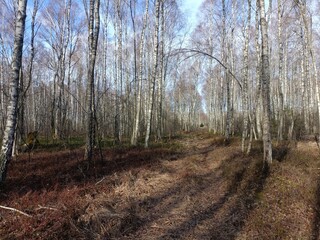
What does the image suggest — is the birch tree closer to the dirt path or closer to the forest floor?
the forest floor

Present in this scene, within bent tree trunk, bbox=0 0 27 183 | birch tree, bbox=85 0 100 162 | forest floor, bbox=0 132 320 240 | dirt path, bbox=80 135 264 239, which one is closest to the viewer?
forest floor, bbox=0 132 320 240

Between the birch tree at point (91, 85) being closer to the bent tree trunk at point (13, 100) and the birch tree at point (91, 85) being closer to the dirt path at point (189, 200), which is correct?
the dirt path at point (189, 200)

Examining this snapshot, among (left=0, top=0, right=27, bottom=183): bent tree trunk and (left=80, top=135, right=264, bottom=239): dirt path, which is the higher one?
(left=0, top=0, right=27, bottom=183): bent tree trunk

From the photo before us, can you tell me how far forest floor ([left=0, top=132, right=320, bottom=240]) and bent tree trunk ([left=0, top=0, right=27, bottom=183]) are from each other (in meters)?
0.69

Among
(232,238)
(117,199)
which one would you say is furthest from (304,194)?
(117,199)

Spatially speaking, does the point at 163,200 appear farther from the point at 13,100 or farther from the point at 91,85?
the point at 91,85

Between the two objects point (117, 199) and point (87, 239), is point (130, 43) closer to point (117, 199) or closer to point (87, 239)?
point (117, 199)

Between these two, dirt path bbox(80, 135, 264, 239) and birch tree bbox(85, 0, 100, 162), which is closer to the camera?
dirt path bbox(80, 135, 264, 239)

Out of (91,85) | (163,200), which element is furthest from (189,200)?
(91,85)

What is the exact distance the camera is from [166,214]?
587cm

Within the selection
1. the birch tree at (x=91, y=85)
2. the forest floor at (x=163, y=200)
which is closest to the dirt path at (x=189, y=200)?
the forest floor at (x=163, y=200)

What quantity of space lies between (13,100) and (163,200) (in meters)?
4.30

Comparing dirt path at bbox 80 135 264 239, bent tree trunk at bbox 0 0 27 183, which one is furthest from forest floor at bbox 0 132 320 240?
bent tree trunk at bbox 0 0 27 183

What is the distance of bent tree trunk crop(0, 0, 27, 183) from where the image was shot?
607 centimetres
